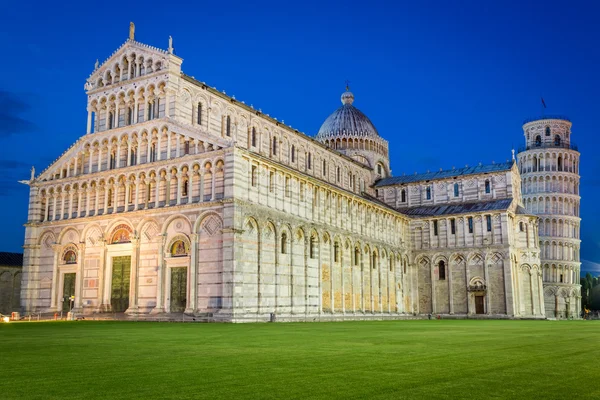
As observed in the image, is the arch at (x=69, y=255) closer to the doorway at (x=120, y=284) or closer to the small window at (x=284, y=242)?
the doorway at (x=120, y=284)

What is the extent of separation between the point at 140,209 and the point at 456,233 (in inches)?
Result: 1463

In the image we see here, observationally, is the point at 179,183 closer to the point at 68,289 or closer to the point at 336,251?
the point at 68,289

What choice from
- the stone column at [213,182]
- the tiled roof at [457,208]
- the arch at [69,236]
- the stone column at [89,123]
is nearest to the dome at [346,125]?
the tiled roof at [457,208]

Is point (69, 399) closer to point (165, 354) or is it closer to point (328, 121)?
point (165, 354)

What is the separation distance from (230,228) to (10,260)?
32140 mm

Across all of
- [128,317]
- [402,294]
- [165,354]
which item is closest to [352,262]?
[402,294]

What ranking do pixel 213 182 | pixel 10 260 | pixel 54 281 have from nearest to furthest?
pixel 213 182, pixel 54 281, pixel 10 260

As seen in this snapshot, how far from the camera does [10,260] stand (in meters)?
59.9

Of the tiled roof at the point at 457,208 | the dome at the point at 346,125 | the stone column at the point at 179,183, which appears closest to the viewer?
the stone column at the point at 179,183

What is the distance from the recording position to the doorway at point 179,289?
42156 millimetres

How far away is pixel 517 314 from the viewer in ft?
208

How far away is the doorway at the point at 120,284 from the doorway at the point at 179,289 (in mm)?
4527

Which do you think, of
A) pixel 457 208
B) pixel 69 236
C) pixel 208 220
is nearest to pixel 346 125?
pixel 457 208

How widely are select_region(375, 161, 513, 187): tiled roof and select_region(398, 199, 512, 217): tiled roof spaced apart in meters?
3.74
